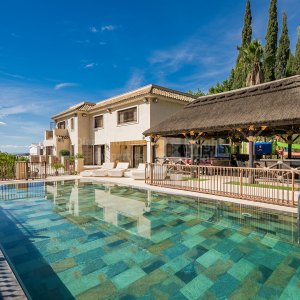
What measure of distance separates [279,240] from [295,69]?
41.5 metres

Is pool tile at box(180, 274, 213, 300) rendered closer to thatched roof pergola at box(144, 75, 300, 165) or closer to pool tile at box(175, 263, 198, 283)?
pool tile at box(175, 263, 198, 283)

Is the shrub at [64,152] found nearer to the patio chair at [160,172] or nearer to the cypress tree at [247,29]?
the patio chair at [160,172]

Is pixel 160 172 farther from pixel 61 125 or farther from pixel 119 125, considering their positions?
pixel 61 125

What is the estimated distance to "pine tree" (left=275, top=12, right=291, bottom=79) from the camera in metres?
41.8

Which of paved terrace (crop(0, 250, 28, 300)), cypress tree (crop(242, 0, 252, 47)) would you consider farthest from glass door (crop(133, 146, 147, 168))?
cypress tree (crop(242, 0, 252, 47))

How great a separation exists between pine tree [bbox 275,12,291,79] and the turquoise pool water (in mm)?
40330

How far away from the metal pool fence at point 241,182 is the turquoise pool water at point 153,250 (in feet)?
4.37

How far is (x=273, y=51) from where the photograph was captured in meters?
42.1

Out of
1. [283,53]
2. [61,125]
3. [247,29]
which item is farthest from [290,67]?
[61,125]

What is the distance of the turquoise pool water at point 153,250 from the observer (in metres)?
4.34

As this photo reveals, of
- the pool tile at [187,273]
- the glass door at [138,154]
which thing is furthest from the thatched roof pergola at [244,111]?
the pool tile at [187,273]

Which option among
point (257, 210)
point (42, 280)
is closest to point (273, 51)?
point (257, 210)

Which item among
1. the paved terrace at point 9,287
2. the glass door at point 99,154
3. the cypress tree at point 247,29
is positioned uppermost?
the cypress tree at point 247,29

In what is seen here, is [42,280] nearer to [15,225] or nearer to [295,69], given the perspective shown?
[15,225]
